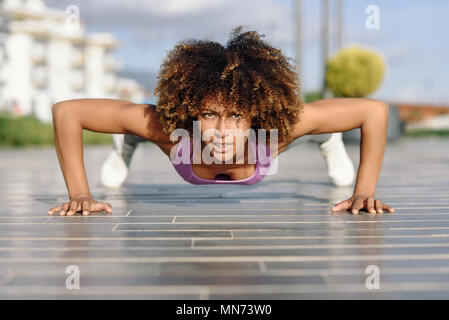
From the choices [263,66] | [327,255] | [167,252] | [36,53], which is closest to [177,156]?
[263,66]

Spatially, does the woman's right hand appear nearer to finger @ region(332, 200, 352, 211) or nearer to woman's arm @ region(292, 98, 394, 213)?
woman's arm @ region(292, 98, 394, 213)

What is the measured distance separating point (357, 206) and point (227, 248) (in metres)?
1.21

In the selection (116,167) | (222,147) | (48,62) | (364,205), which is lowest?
(364,205)

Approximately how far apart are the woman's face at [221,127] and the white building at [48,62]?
40564mm

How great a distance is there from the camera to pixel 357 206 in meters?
3.12

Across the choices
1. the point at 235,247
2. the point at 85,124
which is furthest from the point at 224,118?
the point at 85,124

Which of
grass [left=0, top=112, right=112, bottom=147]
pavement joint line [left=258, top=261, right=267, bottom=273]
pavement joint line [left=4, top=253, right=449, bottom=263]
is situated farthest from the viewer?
grass [left=0, top=112, right=112, bottom=147]

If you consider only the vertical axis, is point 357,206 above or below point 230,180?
below

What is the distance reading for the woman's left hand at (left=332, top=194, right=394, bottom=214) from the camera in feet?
10.2

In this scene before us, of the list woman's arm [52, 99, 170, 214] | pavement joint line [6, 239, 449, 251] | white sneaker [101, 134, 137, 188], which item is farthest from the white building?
pavement joint line [6, 239, 449, 251]

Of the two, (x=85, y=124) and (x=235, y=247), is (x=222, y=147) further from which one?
(x=85, y=124)

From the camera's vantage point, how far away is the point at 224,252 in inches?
84.7
